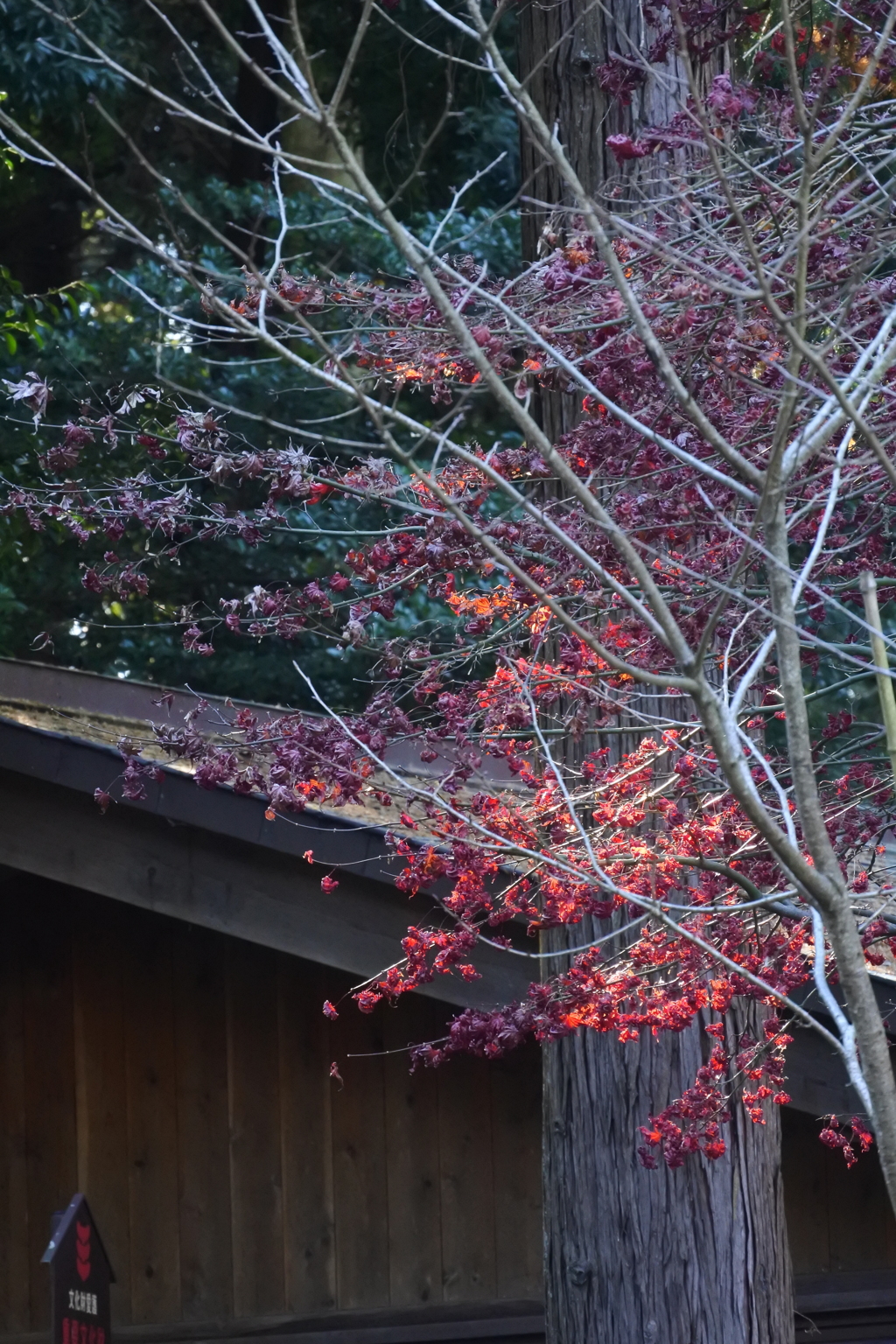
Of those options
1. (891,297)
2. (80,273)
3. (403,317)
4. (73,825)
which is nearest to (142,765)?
(73,825)

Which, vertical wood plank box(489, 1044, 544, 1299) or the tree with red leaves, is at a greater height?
the tree with red leaves

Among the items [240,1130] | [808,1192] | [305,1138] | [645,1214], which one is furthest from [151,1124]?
[808,1192]

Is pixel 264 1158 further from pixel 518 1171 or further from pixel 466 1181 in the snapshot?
pixel 518 1171

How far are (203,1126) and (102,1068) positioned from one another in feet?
1.51

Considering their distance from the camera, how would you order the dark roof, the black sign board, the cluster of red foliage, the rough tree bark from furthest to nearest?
the dark roof → the rough tree bark → the black sign board → the cluster of red foliage

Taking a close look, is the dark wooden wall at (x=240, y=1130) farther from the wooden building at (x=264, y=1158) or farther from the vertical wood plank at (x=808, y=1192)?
the vertical wood plank at (x=808, y=1192)

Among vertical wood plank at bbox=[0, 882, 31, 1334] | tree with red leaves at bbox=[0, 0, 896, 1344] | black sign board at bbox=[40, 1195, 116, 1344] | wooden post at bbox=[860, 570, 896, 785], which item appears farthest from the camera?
vertical wood plank at bbox=[0, 882, 31, 1334]

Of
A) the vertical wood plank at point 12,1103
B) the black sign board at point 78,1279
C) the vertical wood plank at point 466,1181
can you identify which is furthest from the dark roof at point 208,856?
the black sign board at point 78,1279

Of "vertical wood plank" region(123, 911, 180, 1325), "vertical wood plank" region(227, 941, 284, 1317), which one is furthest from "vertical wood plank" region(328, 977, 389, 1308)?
"vertical wood plank" region(123, 911, 180, 1325)

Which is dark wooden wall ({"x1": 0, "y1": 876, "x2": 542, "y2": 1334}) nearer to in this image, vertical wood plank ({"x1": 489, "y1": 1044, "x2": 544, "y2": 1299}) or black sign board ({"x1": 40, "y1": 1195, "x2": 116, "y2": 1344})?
vertical wood plank ({"x1": 489, "y1": 1044, "x2": 544, "y2": 1299})

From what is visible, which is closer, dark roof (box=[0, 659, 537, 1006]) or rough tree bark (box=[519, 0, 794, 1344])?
rough tree bark (box=[519, 0, 794, 1344])

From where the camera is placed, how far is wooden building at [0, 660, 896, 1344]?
541 centimetres

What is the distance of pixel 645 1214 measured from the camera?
155 inches

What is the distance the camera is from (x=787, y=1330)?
3.97 meters
